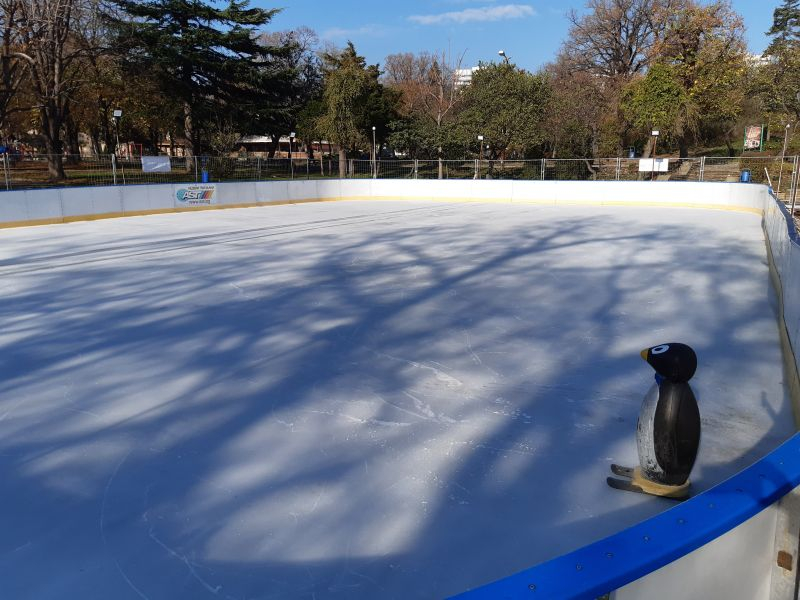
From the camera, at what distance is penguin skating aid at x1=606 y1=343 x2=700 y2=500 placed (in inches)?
124

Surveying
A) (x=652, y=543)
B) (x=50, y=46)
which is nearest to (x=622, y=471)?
(x=652, y=543)

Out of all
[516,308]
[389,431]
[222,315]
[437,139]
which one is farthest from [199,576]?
[437,139]

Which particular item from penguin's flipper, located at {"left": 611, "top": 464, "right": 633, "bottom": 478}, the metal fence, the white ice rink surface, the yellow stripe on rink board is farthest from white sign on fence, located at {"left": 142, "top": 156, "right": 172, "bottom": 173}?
penguin's flipper, located at {"left": 611, "top": 464, "right": 633, "bottom": 478}

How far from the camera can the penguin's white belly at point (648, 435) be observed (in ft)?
11.1

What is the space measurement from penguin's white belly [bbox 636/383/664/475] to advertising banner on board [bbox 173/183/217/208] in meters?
20.8

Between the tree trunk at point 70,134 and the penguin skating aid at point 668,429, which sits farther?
the tree trunk at point 70,134

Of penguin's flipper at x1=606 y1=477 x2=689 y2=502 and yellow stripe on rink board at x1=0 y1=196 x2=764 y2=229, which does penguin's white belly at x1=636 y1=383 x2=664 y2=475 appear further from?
yellow stripe on rink board at x1=0 y1=196 x2=764 y2=229

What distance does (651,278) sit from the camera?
9875mm

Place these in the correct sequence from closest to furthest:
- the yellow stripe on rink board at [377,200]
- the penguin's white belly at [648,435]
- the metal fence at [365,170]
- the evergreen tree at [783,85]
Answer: the penguin's white belly at [648,435] < the yellow stripe on rink board at [377,200] < the metal fence at [365,170] < the evergreen tree at [783,85]

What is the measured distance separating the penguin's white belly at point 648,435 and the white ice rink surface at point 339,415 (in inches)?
8.7

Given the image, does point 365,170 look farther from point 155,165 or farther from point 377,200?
point 155,165

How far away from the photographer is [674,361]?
3.13 meters

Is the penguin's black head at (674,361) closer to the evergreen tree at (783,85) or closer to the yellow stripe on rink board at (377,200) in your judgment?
the yellow stripe on rink board at (377,200)

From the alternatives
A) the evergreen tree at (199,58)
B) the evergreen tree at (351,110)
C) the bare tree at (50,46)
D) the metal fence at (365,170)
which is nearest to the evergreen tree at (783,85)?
the metal fence at (365,170)
